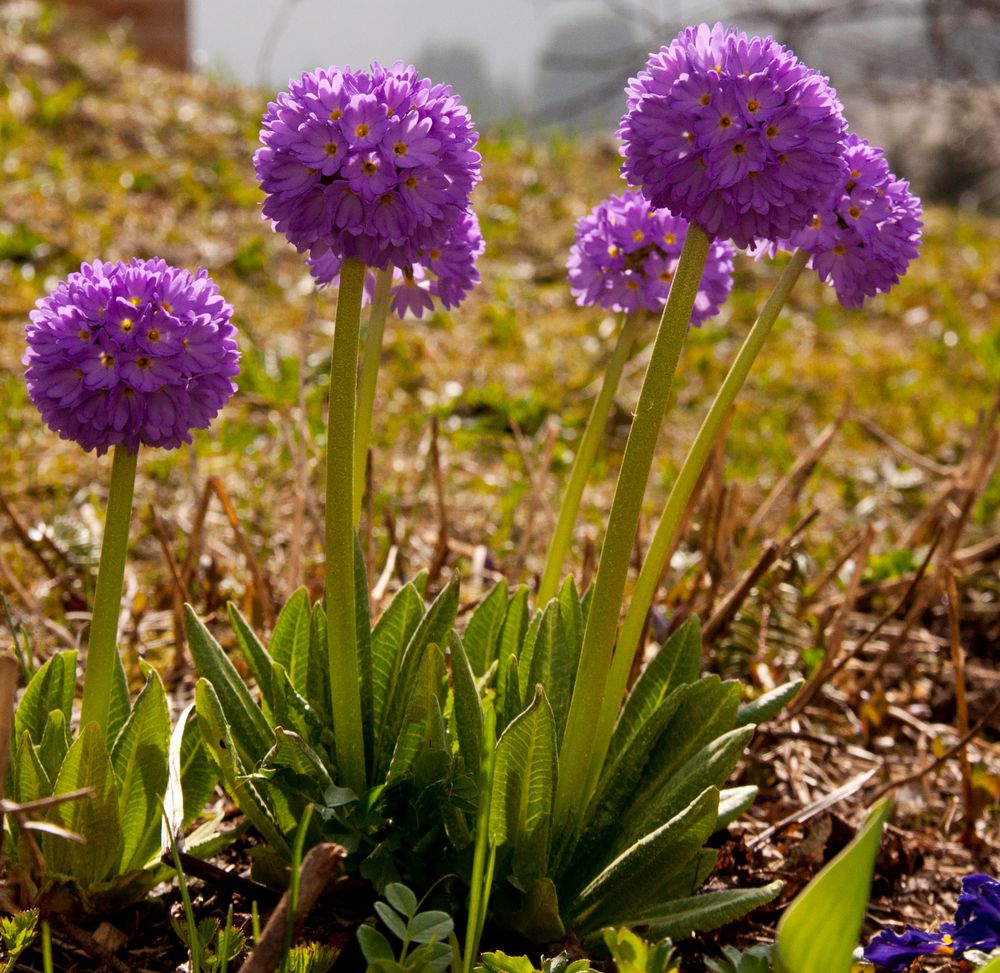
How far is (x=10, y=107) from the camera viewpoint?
18.5 ft

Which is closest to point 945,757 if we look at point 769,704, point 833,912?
point 769,704

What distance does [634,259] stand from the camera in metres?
1.66

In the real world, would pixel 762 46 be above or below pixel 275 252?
below

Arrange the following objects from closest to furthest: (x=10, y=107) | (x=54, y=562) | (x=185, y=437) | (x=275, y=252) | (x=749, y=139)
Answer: (x=749, y=139) < (x=185, y=437) < (x=54, y=562) < (x=275, y=252) < (x=10, y=107)

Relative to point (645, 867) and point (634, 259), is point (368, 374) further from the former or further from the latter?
point (645, 867)

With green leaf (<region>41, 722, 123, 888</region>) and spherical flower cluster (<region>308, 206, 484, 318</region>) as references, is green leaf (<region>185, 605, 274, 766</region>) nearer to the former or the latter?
green leaf (<region>41, 722, 123, 888</region>)

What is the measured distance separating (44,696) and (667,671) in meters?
0.86

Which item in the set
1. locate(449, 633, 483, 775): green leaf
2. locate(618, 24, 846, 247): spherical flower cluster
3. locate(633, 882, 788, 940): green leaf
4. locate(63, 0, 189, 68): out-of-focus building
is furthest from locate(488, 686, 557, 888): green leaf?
locate(63, 0, 189, 68): out-of-focus building

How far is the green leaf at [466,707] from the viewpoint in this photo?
1463mm

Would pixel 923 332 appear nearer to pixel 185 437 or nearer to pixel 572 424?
pixel 572 424

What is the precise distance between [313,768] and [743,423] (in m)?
2.86

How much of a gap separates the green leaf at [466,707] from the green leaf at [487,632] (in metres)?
0.29

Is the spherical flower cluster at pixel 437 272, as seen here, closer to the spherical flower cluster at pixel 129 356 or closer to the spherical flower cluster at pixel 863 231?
the spherical flower cluster at pixel 129 356

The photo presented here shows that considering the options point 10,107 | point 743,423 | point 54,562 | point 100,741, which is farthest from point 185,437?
point 10,107
